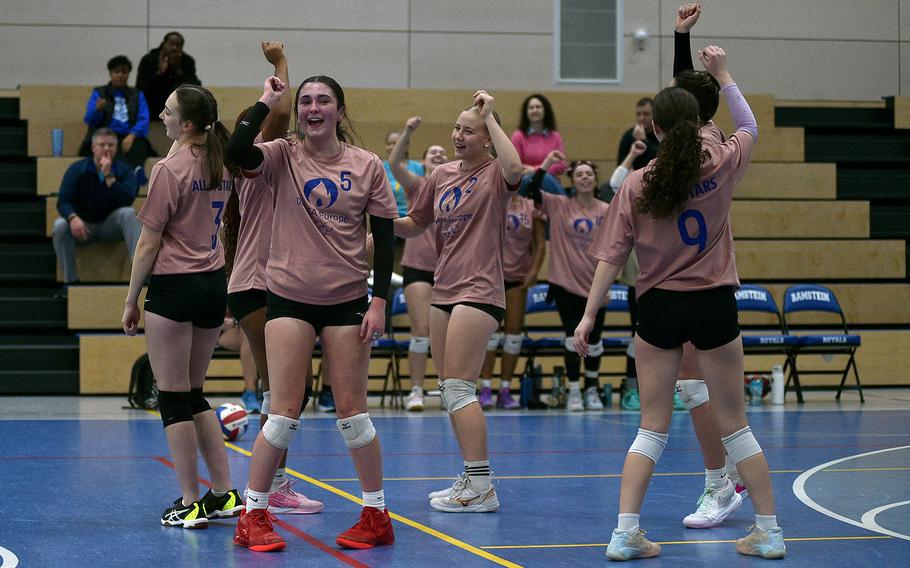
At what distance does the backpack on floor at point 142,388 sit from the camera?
10141mm

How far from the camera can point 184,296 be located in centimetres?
501

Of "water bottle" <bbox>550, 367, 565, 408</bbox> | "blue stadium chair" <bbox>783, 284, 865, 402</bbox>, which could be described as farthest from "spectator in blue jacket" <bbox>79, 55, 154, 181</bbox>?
"blue stadium chair" <bbox>783, 284, 865, 402</bbox>

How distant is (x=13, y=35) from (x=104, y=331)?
4.55 metres

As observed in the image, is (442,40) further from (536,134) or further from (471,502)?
(471,502)

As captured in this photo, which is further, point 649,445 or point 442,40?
point 442,40

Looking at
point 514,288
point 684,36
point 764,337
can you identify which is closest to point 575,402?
point 514,288

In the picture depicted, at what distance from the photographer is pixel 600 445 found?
7945 millimetres

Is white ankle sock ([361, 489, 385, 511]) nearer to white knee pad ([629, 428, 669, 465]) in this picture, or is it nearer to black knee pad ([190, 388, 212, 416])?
black knee pad ([190, 388, 212, 416])

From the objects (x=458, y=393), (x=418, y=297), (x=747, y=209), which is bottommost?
(x=458, y=393)

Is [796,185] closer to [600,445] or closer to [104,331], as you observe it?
[600,445]

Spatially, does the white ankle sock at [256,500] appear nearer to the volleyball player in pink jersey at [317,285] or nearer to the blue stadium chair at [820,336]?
the volleyball player in pink jersey at [317,285]

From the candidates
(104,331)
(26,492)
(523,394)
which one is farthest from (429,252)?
(26,492)

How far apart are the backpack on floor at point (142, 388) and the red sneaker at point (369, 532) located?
18.9 ft

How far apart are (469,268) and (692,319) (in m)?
1.50
